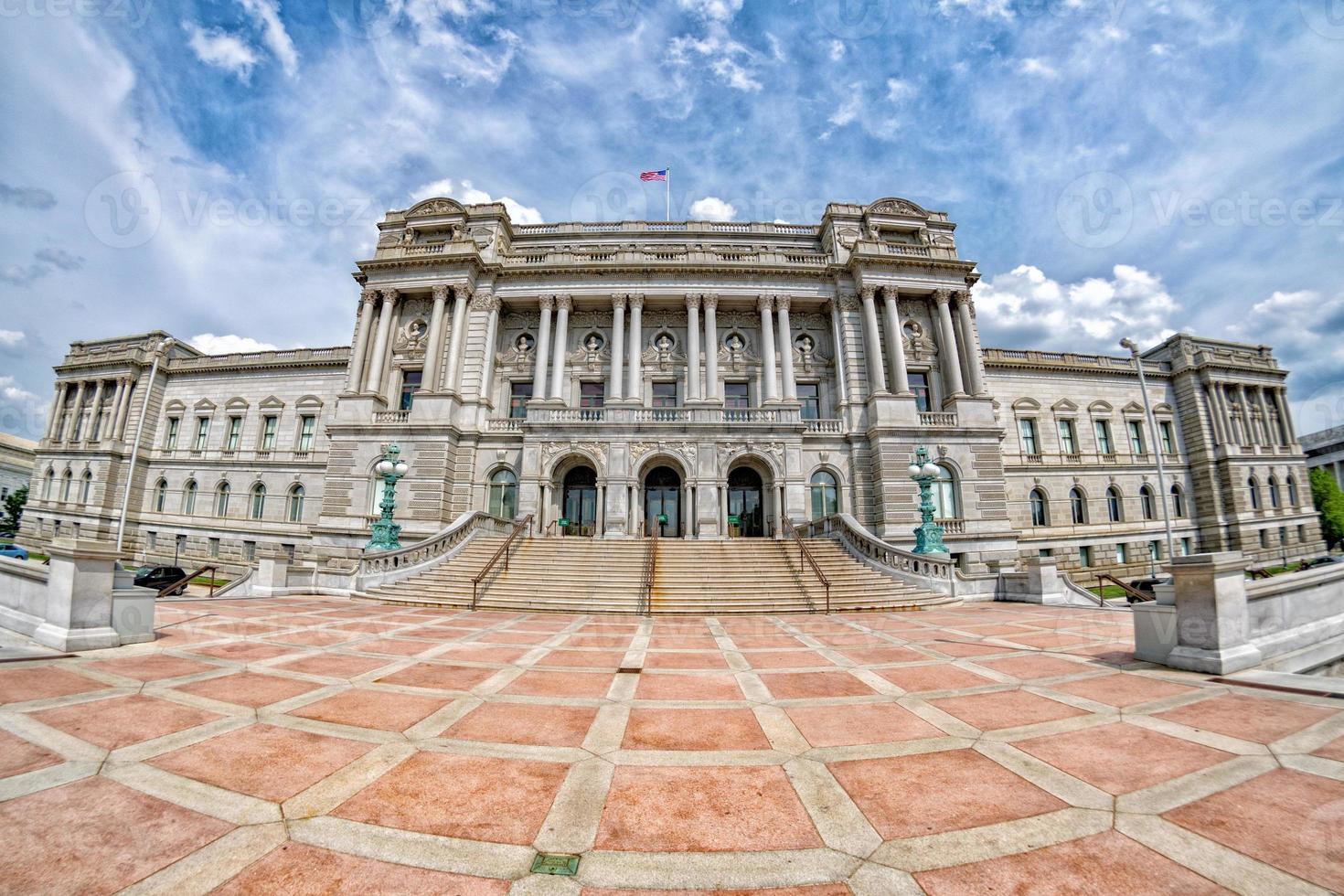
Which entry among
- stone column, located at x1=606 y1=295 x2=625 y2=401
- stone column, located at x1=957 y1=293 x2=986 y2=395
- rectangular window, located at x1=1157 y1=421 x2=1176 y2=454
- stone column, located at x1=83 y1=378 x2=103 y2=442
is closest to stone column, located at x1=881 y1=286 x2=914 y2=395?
stone column, located at x1=957 y1=293 x2=986 y2=395

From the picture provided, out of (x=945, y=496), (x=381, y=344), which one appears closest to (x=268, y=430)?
(x=381, y=344)

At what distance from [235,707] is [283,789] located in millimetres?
2351

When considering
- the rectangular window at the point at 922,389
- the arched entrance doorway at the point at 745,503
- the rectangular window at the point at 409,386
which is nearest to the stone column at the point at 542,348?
the rectangular window at the point at 409,386

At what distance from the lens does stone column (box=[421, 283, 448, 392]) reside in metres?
26.2

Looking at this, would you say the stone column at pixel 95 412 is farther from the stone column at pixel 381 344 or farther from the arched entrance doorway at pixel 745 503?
the arched entrance doorway at pixel 745 503

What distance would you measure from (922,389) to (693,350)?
12923mm

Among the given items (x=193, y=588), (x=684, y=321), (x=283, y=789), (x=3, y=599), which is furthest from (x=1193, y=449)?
(x=193, y=588)

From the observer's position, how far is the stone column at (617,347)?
26733 mm

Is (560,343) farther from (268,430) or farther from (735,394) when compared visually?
(268,430)

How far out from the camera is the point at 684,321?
29156mm

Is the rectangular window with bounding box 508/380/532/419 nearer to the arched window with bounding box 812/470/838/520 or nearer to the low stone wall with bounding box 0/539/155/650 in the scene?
the arched window with bounding box 812/470/838/520

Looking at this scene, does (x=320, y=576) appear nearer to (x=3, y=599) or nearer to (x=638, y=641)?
(x=3, y=599)

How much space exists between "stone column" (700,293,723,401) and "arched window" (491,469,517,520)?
11172 mm

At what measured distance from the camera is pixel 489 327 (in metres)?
27.7
